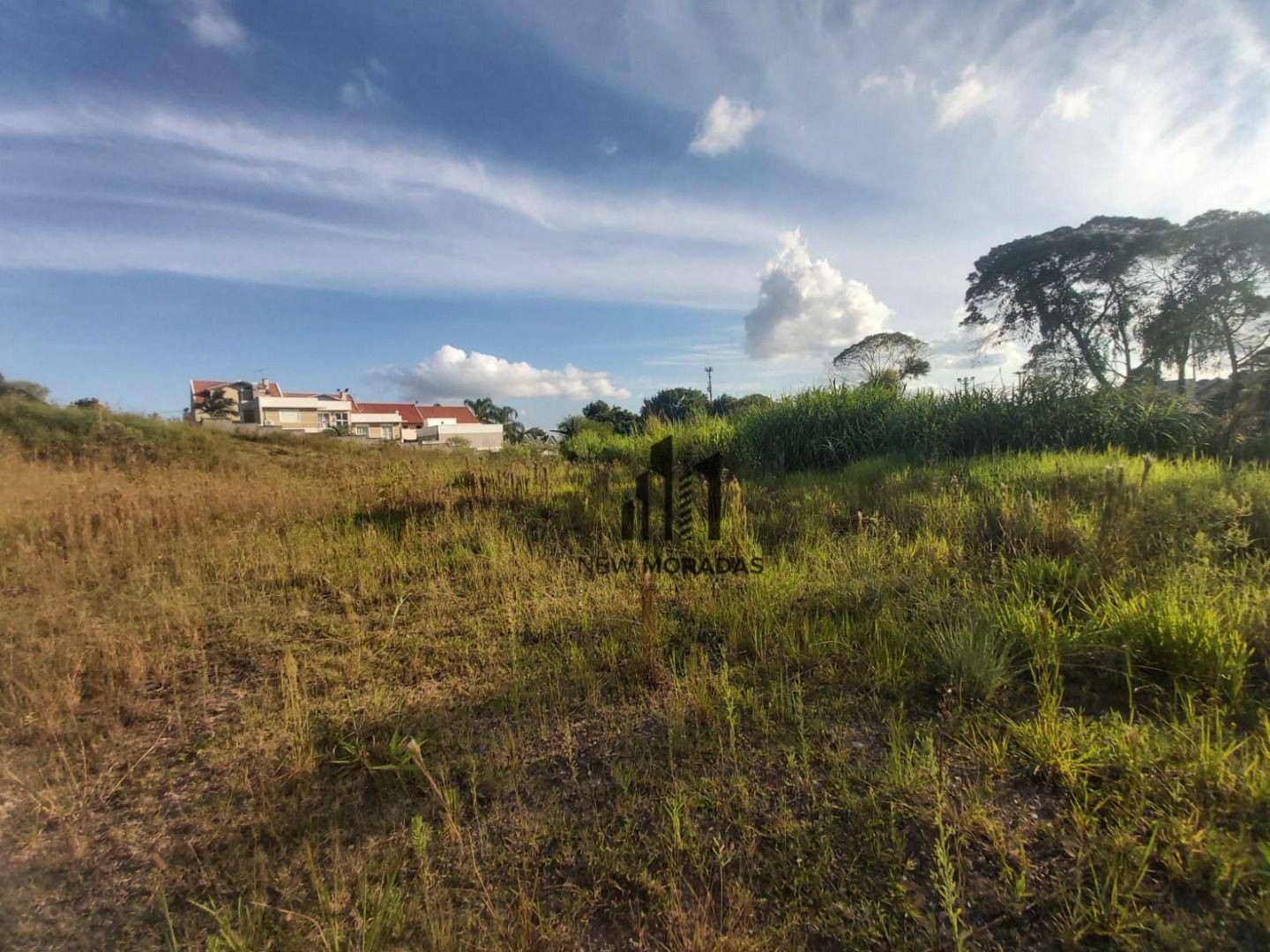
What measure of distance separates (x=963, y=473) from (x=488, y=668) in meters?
4.85

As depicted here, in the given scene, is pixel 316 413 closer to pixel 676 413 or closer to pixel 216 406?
pixel 216 406

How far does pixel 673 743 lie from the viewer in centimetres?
188

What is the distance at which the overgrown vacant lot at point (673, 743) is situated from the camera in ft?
4.20

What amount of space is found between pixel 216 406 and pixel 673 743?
5778 cm

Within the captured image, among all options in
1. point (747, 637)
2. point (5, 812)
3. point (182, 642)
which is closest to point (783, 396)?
point (747, 637)

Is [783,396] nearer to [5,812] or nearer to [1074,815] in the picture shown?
[1074,815]

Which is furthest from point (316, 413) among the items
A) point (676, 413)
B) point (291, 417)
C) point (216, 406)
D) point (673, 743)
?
point (673, 743)

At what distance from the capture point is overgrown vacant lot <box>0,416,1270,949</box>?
128cm

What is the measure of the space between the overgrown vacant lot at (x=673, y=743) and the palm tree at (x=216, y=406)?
53.0 metres

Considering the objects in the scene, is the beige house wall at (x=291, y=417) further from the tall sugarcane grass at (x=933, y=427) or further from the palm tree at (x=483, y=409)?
the tall sugarcane grass at (x=933, y=427)

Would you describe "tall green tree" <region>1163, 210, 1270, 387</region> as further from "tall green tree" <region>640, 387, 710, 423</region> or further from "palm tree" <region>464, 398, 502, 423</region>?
"palm tree" <region>464, 398, 502, 423</region>

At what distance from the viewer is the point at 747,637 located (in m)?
2.61

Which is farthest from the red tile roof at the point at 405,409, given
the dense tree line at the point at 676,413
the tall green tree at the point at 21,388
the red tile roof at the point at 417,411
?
the dense tree line at the point at 676,413

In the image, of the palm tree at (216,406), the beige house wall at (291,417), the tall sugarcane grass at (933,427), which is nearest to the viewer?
the tall sugarcane grass at (933,427)
